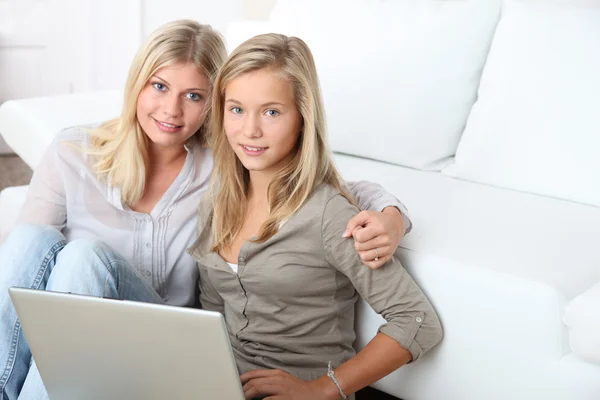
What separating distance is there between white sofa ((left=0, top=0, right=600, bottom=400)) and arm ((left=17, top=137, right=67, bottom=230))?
17.7 inches

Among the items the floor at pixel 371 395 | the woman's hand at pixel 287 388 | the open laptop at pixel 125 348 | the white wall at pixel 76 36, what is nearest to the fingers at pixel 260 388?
the woman's hand at pixel 287 388

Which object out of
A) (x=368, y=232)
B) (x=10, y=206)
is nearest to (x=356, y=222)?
(x=368, y=232)

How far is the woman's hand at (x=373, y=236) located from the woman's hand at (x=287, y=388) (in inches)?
8.8

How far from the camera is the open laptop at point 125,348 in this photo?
1.18m

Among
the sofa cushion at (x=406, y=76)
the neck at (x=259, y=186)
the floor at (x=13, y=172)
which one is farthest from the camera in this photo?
the floor at (x=13, y=172)

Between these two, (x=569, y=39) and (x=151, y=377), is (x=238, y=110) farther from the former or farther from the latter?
(x=569, y=39)

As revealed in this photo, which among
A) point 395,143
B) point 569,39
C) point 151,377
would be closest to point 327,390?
point 151,377

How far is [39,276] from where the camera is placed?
1516mm

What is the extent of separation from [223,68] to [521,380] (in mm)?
760

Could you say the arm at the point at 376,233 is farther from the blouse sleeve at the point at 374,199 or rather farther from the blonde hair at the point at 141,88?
the blonde hair at the point at 141,88

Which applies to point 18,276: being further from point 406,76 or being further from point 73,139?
point 406,76

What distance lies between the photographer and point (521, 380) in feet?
4.80

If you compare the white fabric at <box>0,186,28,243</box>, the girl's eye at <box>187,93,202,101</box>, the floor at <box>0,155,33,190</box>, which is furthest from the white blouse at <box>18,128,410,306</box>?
the floor at <box>0,155,33,190</box>

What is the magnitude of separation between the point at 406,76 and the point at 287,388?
3.25ft
